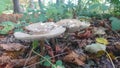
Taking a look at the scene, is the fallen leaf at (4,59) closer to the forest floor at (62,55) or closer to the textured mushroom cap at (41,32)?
the forest floor at (62,55)

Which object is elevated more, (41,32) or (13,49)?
(41,32)

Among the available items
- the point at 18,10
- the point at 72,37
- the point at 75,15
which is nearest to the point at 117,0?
the point at 75,15

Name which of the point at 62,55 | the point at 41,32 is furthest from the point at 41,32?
the point at 62,55

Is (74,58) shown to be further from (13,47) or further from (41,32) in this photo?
(13,47)

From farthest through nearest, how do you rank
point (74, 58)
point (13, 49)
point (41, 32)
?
point (13, 49) < point (74, 58) < point (41, 32)

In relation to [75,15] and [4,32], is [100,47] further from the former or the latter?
[4,32]

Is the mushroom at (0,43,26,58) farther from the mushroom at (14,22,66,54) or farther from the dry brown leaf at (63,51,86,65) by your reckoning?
the dry brown leaf at (63,51,86,65)

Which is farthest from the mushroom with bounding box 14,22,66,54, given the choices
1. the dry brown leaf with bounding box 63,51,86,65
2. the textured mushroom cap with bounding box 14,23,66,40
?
the dry brown leaf with bounding box 63,51,86,65

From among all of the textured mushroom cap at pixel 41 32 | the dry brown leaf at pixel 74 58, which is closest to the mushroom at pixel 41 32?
the textured mushroom cap at pixel 41 32
